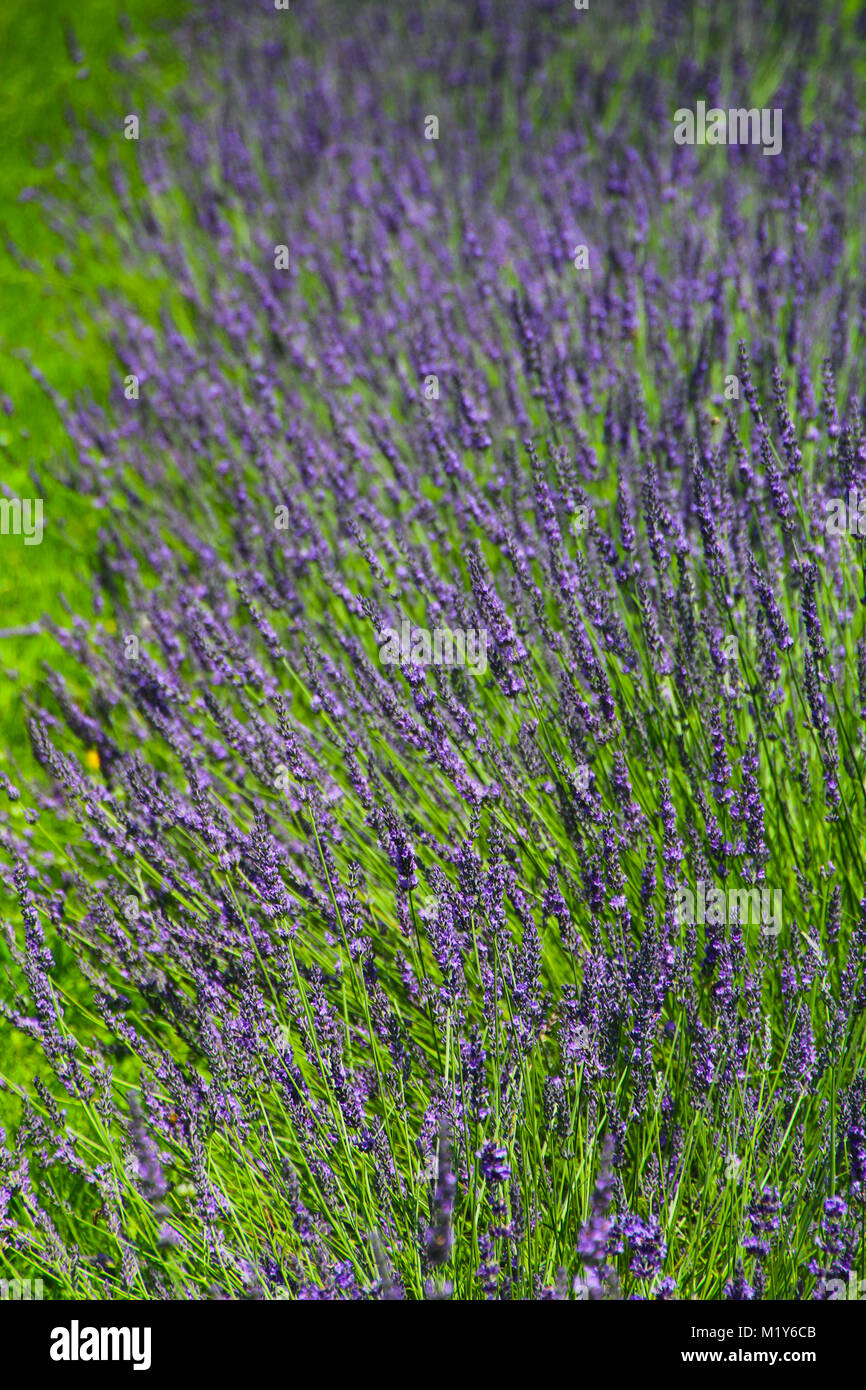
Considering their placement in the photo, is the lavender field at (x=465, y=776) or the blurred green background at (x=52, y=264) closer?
the lavender field at (x=465, y=776)

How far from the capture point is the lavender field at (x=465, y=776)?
1.81m

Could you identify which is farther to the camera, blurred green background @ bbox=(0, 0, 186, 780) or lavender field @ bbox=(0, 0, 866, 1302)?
blurred green background @ bbox=(0, 0, 186, 780)

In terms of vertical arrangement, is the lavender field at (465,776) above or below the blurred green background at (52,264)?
below

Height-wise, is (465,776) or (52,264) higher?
(52,264)

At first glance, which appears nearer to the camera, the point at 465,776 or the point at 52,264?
the point at 465,776

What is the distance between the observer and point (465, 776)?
2.09m

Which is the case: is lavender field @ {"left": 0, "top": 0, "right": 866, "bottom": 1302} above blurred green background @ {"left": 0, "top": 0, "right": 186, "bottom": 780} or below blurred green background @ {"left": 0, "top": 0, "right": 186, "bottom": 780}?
below

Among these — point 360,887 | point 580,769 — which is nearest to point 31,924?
point 360,887

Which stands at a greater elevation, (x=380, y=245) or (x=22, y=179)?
(x=22, y=179)

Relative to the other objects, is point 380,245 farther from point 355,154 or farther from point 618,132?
point 618,132

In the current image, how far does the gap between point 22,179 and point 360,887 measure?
418cm

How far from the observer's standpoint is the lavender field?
1.81 metres
